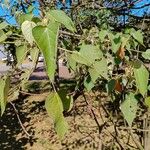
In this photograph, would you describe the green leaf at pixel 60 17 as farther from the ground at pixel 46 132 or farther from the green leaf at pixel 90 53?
the ground at pixel 46 132

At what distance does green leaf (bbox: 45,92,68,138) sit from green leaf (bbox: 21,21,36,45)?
17 cm

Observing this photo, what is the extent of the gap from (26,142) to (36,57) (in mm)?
9249

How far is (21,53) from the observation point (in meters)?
1.23

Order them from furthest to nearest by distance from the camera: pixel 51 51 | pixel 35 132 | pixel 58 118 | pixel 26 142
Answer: pixel 35 132 → pixel 26 142 → pixel 58 118 → pixel 51 51

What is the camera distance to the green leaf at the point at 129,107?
1696 millimetres

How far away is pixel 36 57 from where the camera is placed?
1161 millimetres

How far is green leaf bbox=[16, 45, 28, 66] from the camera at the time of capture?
1.21 metres

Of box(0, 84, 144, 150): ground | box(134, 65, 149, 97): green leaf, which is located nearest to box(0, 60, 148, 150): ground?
box(0, 84, 144, 150): ground

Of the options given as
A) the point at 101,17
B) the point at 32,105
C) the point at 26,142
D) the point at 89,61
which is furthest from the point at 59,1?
the point at 32,105

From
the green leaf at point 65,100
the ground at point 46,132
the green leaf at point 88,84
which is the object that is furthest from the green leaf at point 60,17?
the ground at point 46,132

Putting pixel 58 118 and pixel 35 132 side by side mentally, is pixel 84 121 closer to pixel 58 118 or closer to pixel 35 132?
pixel 35 132

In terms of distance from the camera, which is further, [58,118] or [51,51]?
[58,118]

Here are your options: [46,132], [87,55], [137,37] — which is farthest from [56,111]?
[46,132]

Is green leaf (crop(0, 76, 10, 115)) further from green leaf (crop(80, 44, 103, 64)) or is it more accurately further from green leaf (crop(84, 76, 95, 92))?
green leaf (crop(84, 76, 95, 92))
